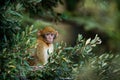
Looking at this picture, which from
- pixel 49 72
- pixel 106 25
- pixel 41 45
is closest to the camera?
pixel 49 72

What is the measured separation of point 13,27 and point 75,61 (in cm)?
106

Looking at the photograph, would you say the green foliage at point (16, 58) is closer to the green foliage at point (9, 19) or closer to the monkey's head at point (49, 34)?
the green foliage at point (9, 19)

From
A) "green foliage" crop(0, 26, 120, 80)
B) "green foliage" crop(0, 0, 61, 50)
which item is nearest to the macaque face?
"green foliage" crop(0, 0, 61, 50)

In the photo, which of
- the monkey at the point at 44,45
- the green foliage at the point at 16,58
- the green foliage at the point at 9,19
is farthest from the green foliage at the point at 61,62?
the monkey at the point at 44,45

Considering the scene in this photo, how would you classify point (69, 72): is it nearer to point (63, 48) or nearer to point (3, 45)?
point (63, 48)

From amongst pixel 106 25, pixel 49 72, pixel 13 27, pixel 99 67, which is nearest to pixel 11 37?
pixel 13 27

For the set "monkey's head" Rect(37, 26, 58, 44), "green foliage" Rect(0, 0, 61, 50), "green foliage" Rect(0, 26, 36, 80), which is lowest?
"green foliage" Rect(0, 26, 36, 80)

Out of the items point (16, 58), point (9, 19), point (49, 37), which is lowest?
point (16, 58)

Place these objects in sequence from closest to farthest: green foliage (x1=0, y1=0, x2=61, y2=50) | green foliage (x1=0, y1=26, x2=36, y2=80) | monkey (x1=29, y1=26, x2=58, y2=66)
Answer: green foliage (x1=0, y1=26, x2=36, y2=80), green foliage (x1=0, y1=0, x2=61, y2=50), monkey (x1=29, y1=26, x2=58, y2=66)

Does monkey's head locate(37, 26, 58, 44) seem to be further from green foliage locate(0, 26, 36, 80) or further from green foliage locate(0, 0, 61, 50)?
green foliage locate(0, 26, 36, 80)

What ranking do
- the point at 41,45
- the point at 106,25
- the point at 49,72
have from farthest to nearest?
the point at 106,25, the point at 41,45, the point at 49,72

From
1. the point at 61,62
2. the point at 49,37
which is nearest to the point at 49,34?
the point at 49,37

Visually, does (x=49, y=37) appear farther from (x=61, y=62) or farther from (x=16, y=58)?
(x=16, y=58)

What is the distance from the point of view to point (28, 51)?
8.23 metres
